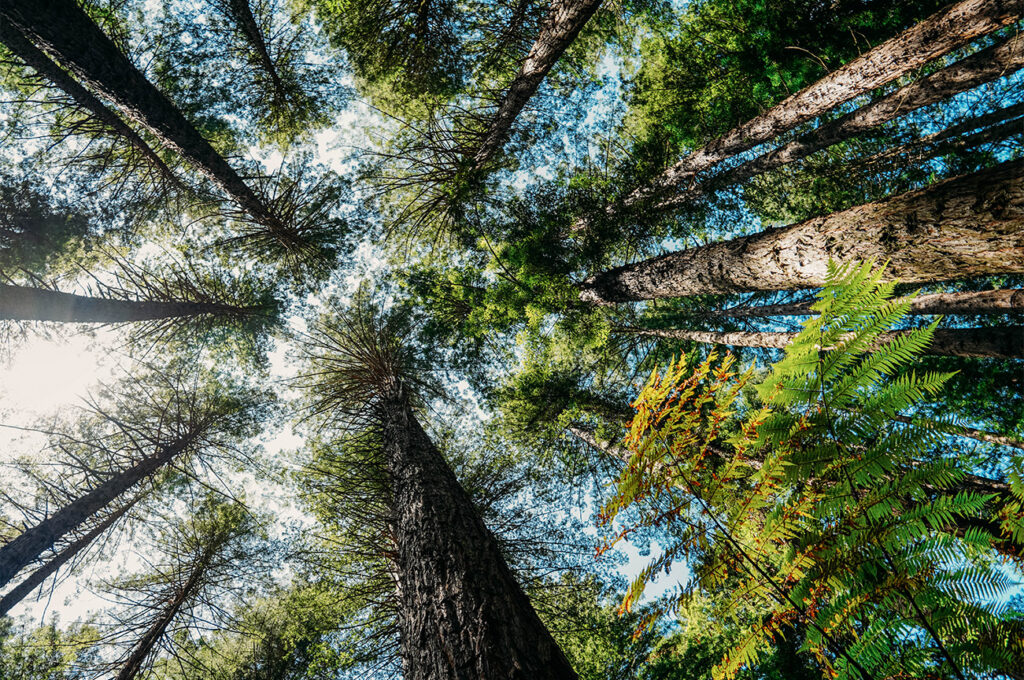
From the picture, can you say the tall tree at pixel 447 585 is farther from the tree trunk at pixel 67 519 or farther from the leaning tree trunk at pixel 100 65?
the leaning tree trunk at pixel 100 65

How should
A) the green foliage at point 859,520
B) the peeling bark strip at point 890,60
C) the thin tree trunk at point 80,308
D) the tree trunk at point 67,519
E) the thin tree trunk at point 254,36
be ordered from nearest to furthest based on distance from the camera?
the green foliage at point 859,520 < the thin tree trunk at point 80,308 < the peeling bark strip at point 890,60 < the tree trunk at point 67,519 < the thin tree trunk at point 254,36

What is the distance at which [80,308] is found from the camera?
13.7 feet

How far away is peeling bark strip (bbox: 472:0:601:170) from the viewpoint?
13.1 ft

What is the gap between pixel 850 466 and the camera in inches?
47.4

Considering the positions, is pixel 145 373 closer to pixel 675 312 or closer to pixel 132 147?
pixel 132 147

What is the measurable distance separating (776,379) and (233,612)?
9.73 m

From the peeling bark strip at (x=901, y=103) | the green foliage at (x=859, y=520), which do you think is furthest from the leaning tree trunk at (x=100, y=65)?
the peeling bark strip at (x=901, y=103)

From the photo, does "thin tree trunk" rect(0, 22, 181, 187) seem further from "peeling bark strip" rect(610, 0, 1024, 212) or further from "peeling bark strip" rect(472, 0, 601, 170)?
"peeling bark strip" rect(610, 0, 1024, 212)

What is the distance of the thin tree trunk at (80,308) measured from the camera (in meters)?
3.66

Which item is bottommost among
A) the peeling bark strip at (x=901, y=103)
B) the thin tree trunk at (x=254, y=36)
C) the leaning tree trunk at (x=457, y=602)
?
the leaning tree trunk at (x=457, y=602)

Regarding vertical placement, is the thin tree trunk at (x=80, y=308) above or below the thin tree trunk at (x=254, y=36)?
below

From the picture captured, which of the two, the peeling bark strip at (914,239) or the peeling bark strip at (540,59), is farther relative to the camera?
the peeling bark strip at (540,59)

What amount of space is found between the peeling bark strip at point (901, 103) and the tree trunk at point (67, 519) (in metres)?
8.34

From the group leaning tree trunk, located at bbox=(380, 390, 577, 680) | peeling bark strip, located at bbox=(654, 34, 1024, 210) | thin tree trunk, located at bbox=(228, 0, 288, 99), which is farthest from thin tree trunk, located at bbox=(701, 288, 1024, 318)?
thin tree trunk, located at bbox=(228, 0, 288, 99)
